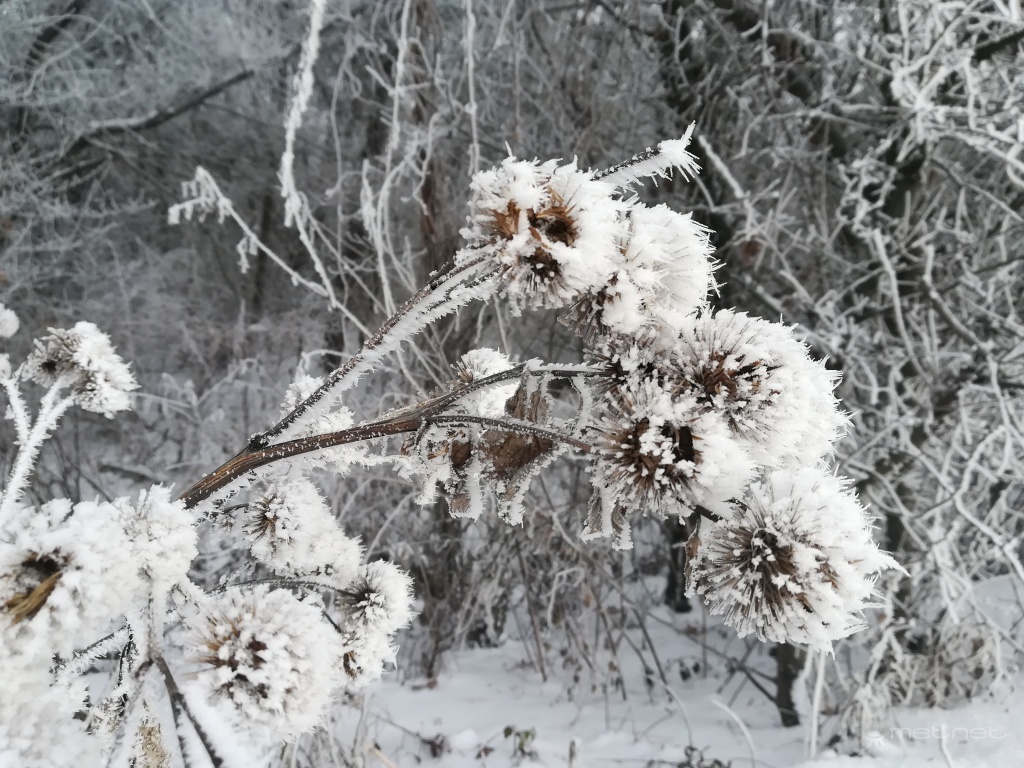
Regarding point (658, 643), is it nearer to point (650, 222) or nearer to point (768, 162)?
point (768, 162)

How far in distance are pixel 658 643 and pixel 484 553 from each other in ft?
3.55

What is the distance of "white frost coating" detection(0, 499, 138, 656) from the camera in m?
0.44

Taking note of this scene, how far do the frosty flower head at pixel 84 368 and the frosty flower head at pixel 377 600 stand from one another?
1.39 feet

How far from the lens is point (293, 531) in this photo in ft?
2.62

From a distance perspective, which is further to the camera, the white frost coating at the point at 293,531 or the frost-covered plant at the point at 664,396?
the white frost coating at the point at 293,531

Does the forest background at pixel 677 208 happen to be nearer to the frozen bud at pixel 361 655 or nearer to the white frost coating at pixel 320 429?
the white frost coating at pixel 320 429

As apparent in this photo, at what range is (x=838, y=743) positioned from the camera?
2365 mm

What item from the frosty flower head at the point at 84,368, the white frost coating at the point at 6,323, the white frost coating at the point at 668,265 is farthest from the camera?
the white frost coating at the point at 6,323

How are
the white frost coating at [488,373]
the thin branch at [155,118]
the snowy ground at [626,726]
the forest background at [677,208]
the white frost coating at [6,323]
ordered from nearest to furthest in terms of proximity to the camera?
the white frost coating at [488,373] < the white frost coating at [6,323] < the snowy ground at [626,726] < the forest background at [677,208] < the thin branch at [155,118]

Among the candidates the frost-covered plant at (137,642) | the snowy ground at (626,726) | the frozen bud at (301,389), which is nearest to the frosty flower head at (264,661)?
the frost-covered plant at (137,642)

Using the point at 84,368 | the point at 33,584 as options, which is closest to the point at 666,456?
the point at 33,584

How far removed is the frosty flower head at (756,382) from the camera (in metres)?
0.55

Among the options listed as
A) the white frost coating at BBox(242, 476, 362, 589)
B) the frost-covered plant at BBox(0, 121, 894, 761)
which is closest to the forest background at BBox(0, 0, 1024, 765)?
the white frost coating at BBox(242, 476, 362, 589)

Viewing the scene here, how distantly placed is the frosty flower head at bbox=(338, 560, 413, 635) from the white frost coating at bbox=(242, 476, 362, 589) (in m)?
0.02
